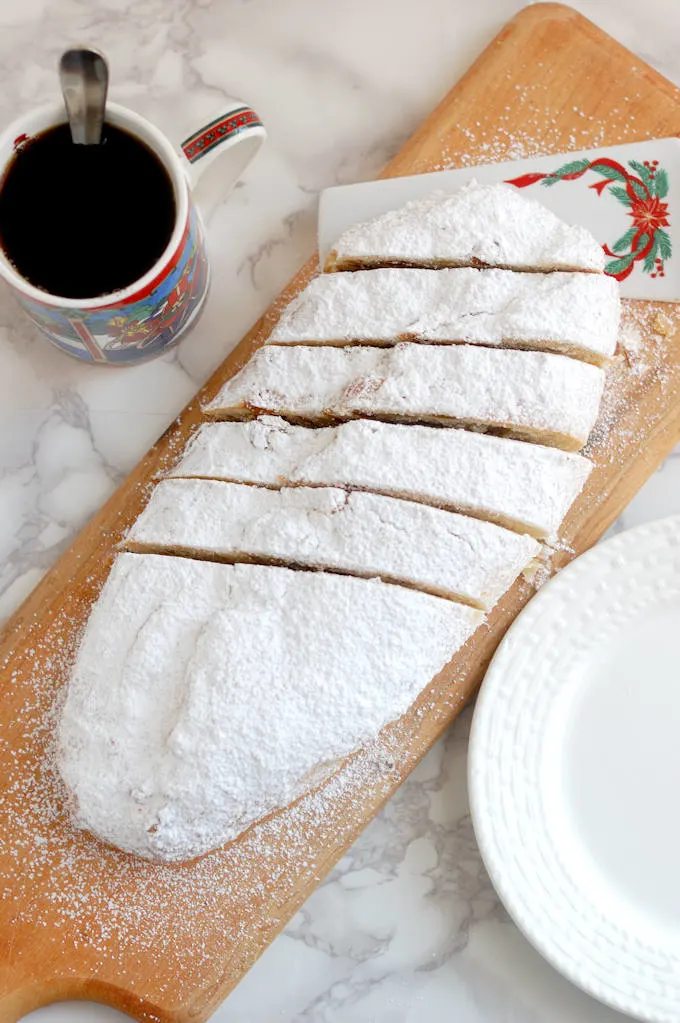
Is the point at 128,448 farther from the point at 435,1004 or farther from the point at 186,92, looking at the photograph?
the point at 435,1004

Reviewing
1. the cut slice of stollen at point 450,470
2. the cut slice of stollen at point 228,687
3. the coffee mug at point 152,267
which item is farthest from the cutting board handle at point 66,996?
the coffee mug at point 152,267

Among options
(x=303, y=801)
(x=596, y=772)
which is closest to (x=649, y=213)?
(x=596, y=772)

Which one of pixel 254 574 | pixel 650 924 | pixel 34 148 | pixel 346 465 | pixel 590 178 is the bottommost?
pixel 650 924

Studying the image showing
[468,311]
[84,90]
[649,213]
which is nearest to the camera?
[84,90]

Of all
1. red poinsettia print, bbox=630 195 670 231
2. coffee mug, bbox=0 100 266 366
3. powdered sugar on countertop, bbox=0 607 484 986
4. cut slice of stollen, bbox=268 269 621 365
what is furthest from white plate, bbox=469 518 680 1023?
coffee mug, bbox=0 100 266 366

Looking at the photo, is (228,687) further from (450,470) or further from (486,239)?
(486,239)

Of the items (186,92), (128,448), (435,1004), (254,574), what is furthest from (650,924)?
(186,92)
